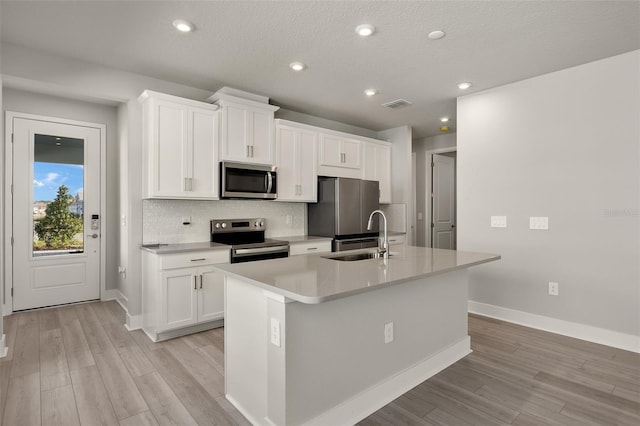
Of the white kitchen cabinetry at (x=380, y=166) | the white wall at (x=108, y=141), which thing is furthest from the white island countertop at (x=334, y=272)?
the white wall at (x=108, y=141)

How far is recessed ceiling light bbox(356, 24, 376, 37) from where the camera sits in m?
2.53

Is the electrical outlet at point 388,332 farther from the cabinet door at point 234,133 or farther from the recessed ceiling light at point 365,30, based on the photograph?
the cabinet door at point 234,133

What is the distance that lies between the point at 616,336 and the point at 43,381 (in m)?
4.61

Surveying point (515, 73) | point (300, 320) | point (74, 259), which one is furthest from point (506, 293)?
point (74, 259)

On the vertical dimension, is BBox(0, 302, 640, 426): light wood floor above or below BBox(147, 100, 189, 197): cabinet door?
below

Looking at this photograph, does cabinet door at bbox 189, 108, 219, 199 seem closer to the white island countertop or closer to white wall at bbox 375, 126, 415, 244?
the white island countertop

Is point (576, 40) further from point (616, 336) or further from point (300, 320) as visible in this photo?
point (300, 320)

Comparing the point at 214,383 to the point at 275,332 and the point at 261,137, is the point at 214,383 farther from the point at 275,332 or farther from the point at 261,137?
the point at 261,137

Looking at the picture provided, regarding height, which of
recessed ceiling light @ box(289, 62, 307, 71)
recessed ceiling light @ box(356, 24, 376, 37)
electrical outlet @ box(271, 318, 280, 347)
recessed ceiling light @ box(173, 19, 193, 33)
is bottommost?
electrical outlet @ box(271, 318, 280, 347)

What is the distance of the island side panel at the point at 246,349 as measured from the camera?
1.88 meters

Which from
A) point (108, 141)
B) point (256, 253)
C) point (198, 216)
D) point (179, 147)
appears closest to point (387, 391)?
Result: point (256, 253)

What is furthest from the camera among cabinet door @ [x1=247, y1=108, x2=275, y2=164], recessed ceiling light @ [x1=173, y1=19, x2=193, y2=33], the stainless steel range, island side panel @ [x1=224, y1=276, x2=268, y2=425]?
cabinet door @ [x1=247, y1=108, x2=275, y2=164]

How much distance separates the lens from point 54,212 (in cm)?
421

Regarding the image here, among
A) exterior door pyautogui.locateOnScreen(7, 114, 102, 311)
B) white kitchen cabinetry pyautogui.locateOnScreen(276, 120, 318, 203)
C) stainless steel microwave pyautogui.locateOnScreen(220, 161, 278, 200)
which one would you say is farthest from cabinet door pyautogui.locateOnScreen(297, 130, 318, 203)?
exterior door pyautogui.locateOnScreen(7, 114, 102, 311)
